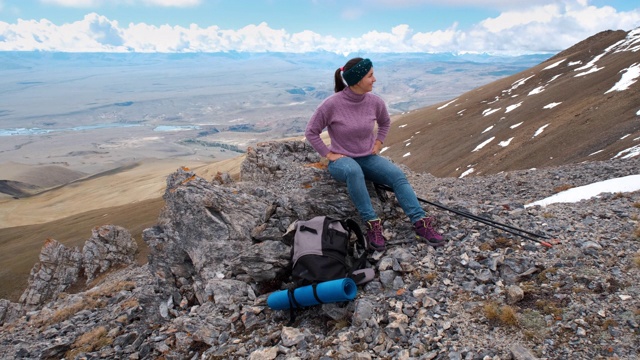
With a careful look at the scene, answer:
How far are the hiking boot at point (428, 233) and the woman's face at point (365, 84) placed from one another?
3841 mm

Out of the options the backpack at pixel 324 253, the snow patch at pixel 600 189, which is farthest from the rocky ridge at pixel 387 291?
the snow patch at pixel 600 189

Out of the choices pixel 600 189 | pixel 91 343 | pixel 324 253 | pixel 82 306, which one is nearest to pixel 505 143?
pixel 600 189

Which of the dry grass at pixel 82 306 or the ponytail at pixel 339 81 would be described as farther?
the dry grass at pixel 82 306

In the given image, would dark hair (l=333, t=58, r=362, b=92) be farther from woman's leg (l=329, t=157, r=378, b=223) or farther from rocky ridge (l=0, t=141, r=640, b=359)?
rocky ridge (l=0, t=141, r=640, b=359)

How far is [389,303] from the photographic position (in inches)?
299

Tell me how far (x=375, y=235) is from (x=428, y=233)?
139cm

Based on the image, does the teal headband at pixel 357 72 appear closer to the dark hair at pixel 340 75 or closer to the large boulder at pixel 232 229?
the dark hair at pixel 340 75

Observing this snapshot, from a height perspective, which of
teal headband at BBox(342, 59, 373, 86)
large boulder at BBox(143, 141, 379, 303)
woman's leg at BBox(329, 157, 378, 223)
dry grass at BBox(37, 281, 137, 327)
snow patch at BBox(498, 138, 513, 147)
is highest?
teal headband at BBox(342, 59, 373, 86)

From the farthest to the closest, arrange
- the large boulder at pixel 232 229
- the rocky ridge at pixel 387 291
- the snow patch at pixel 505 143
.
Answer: the snow patch at pixel 505 143 < the large boulder at pixel 232 229 < the rocky ridge at pixel 387 291

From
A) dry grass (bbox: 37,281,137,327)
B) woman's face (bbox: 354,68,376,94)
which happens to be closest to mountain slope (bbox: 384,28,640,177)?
woman's face (bbox: 354,68,376,94)

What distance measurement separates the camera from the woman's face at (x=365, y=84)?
9578mm

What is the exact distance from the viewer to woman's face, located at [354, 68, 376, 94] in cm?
958

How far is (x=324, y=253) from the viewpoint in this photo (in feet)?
26.3

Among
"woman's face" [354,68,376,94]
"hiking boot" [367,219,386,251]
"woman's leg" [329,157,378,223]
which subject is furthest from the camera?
"woman's leg" [329,157,378,223]
